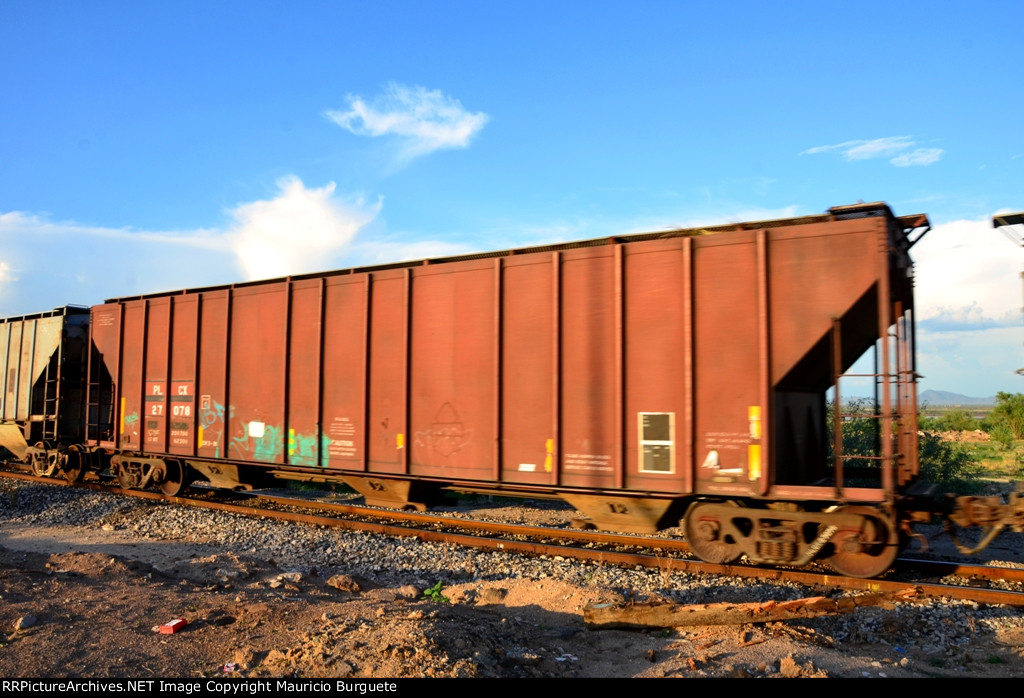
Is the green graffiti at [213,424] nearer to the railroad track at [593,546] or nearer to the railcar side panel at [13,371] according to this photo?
the railroad track at [593,546]

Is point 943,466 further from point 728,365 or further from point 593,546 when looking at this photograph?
point 728,365

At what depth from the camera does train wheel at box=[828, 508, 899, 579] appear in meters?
7.11

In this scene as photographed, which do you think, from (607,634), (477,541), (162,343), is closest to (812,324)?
(607,634)

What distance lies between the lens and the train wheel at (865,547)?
7.11 meters

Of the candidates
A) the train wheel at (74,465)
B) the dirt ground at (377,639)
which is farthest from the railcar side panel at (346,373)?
the train wheel at (74,465)

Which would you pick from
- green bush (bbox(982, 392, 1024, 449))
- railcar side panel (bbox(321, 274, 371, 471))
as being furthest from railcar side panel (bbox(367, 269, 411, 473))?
green bush (bbox(982, 392, 1024, 449))

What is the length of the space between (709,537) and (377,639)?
181 inches

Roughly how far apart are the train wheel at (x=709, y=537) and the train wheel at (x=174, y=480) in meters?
10.1

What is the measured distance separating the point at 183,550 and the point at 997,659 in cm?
Result: 985

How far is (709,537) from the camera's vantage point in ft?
25.8

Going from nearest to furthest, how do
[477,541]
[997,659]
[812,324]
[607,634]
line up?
[997,659] < [607,634] < [812,324] < [477,541]

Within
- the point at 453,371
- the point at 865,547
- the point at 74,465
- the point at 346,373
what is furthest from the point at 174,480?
the point at 865,547

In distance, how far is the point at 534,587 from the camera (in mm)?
7293

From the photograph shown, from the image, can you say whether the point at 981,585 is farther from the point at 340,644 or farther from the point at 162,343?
the point at 162,343
